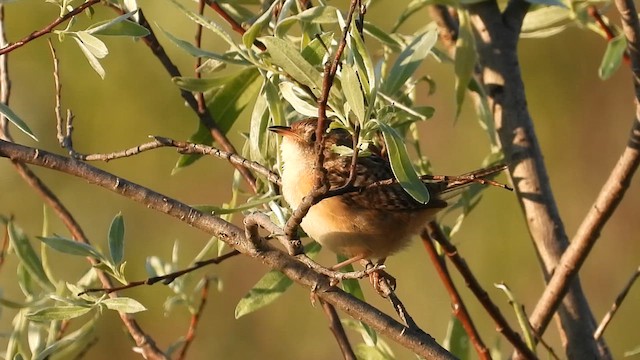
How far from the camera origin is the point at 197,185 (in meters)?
5.64

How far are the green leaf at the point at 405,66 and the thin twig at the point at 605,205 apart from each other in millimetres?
481

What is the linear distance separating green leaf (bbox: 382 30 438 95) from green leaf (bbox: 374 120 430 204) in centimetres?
43

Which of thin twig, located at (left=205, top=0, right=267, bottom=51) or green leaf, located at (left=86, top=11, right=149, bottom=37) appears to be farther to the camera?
thin twig, located at (left=205, top=0, right=267, bottom=51)

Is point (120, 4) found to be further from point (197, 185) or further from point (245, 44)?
point (197, 185)

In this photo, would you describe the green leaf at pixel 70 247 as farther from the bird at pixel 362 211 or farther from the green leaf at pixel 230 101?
the bird at pixel 362 211

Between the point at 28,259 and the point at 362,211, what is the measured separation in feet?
3.25

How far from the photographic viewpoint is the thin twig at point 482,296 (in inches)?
96.7

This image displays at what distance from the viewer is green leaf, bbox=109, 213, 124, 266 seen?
2285 mm

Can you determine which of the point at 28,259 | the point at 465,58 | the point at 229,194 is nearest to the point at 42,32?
the point at 28,259

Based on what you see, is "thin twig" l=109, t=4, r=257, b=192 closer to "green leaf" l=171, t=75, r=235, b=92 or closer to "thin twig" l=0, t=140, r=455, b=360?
"green leaf" l=171, t=75, r=235, b=92

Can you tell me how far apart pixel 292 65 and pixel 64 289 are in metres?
1.03

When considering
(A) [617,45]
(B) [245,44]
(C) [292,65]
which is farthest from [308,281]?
(A) [617,45]

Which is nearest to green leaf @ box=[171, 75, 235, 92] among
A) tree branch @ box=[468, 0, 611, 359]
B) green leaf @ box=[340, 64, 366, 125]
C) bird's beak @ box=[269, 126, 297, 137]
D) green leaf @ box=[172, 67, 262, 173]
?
green leaf @ box=[172, 67, 262, 173]

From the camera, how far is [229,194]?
5.50 metres
